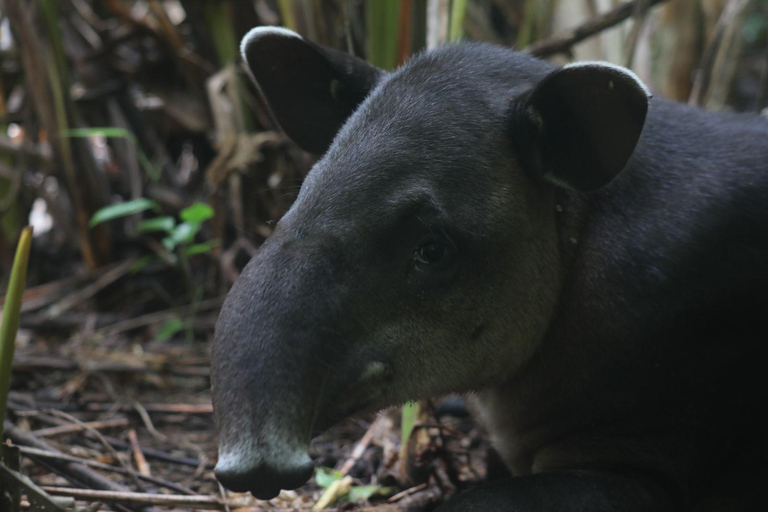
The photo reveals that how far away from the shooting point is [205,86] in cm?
568

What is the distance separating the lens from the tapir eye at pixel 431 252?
2.32 metres

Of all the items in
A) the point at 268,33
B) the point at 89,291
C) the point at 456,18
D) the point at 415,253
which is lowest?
the point at 89,291

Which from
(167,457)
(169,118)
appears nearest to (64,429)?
(167,457)

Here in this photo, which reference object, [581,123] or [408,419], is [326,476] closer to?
[408,419]

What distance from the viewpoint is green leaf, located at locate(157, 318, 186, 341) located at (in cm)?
470

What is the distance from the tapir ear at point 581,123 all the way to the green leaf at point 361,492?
1.32 metres

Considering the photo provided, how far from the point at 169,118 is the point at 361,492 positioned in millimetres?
3726

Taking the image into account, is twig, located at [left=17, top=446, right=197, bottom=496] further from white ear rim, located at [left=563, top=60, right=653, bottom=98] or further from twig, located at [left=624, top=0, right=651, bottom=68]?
twig, located at [left=624, top=0, right=651, bottom=68]

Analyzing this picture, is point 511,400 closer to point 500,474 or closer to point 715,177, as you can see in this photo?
point 500,474

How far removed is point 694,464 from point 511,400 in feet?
2.01

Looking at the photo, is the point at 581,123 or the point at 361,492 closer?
the point at 581,123

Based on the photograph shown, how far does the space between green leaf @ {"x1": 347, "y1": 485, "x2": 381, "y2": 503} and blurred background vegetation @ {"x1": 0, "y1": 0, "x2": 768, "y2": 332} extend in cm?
182

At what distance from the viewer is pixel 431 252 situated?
2.33m

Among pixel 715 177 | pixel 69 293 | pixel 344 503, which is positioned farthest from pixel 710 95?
pixel 69 293
